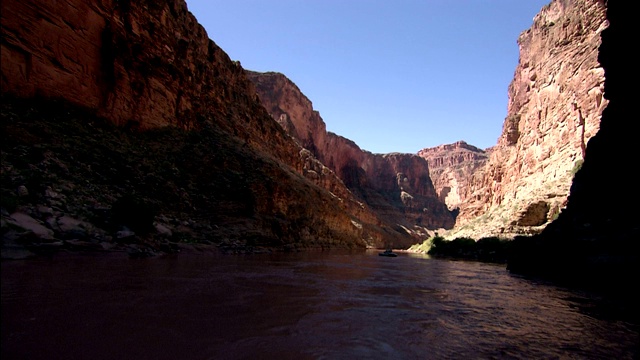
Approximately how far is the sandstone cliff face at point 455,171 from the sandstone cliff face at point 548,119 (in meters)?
103

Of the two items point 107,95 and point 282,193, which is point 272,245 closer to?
point 282,193

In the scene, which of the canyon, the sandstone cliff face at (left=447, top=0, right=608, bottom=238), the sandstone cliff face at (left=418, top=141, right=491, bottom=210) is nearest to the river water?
the canyon

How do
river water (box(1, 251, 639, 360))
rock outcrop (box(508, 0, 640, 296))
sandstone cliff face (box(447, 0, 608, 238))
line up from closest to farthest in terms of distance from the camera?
river water (box(1, 251, 639, 360)), rock outcrop (box(508, 0, 640, 296)), sandstone cliff face (box(447, 0, 608, 238))

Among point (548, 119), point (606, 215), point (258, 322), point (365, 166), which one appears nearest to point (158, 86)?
point (258, 322)

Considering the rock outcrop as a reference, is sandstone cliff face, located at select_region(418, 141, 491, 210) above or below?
above

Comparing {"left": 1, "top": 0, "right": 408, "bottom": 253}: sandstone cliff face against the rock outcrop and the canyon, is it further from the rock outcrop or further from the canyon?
the rock outcrop

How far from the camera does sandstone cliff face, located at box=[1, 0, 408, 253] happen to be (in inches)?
625

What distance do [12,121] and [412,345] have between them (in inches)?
727

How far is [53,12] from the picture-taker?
16.8m

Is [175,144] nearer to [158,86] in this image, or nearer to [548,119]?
[158,86]

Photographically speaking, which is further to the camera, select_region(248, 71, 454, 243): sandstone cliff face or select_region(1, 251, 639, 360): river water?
select_region(248, 71, 454, 243): sandstone cliff face

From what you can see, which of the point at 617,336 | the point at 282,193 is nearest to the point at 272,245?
the point at 282,193

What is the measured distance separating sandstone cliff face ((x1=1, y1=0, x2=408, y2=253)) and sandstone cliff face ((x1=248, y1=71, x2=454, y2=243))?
180 ft

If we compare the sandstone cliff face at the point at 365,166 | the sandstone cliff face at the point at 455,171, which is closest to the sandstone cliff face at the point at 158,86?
the sandstone cliff face at the point at 365,166
